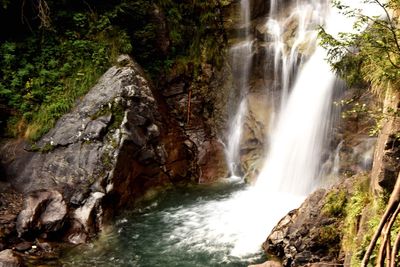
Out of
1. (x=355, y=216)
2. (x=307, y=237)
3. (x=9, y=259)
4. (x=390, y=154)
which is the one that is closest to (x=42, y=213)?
(x=9, y=259)

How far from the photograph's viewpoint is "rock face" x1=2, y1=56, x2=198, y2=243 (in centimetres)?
797

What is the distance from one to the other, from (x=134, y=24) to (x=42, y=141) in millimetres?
4402

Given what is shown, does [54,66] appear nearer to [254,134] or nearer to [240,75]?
[240,75]

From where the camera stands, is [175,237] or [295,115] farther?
[295,115]

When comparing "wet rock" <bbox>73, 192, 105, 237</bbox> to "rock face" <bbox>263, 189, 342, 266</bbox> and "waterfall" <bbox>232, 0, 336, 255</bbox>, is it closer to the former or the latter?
"waterfall" <bbox>232, 0, 336, 255</bbox>

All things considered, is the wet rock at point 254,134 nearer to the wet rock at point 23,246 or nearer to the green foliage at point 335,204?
the green foliage at point 335,204

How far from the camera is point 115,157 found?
8773 mm

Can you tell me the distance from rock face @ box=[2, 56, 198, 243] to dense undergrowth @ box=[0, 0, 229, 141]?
1.76 feet

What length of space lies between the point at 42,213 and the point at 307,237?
5123mm

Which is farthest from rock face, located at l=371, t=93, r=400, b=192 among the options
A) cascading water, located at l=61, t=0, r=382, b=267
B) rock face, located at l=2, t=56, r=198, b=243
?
rock face, located at l=2, t=56, r=198, b=243

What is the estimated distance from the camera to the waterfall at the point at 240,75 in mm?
11430

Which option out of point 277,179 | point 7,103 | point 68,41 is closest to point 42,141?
point 7,103

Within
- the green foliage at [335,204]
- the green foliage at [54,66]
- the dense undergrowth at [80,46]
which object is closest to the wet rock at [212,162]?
the dense undergrowth at [80,46]

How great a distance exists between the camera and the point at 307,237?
6.39m
